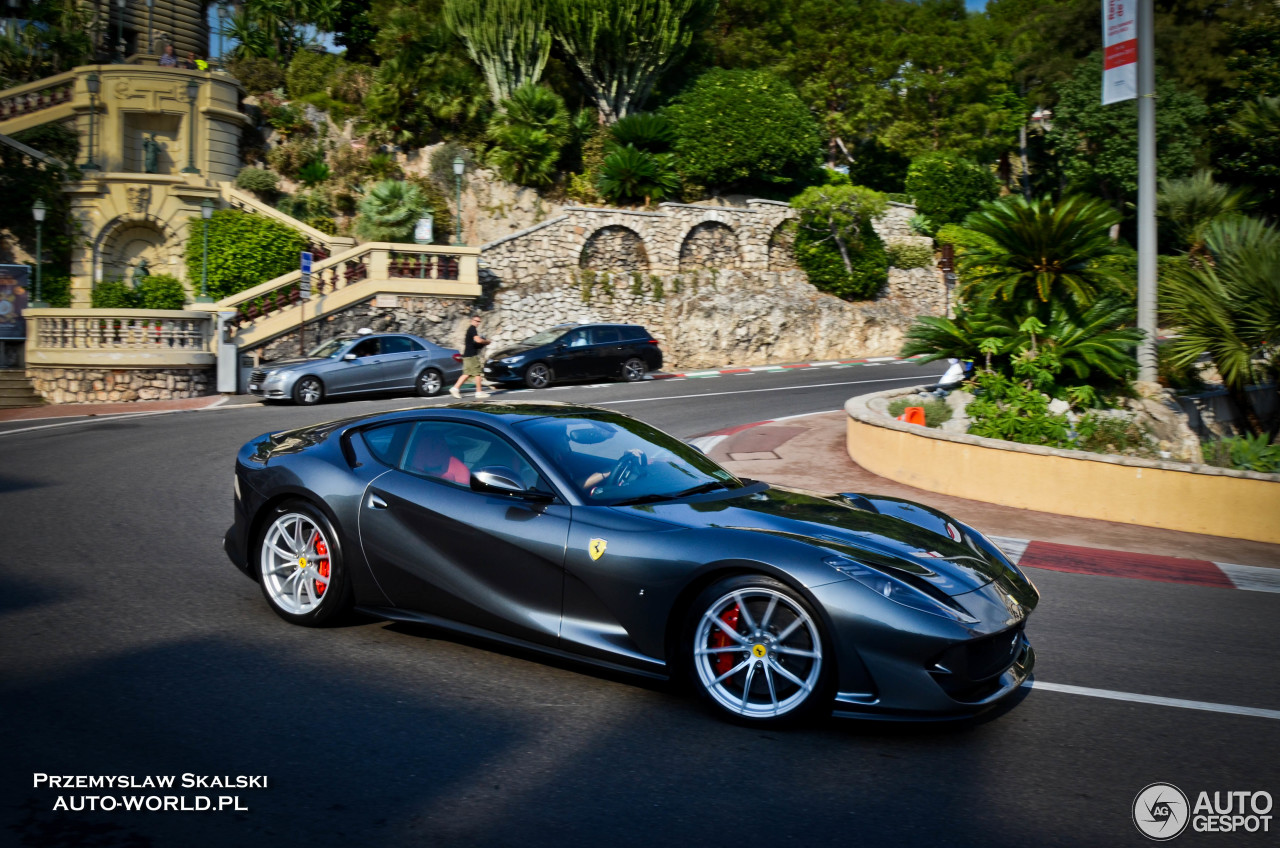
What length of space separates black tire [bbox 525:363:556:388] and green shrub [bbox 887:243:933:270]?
18513 mm

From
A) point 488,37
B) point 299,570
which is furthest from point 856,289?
point 299,570

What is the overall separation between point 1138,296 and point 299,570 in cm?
1167

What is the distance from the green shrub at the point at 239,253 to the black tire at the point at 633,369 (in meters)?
12.7

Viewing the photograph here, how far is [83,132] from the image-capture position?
114 ft

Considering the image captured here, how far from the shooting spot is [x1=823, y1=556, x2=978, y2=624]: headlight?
422 cm

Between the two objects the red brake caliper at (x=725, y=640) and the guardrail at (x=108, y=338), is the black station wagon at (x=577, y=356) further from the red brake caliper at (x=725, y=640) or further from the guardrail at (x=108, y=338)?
the red brake caliper at (x=725, y=640)

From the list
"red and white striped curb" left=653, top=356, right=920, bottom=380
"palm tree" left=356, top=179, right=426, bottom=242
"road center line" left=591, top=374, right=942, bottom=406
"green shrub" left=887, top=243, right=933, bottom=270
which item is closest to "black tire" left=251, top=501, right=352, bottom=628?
"road center line" left=591, top=374, right=942, bottom=406

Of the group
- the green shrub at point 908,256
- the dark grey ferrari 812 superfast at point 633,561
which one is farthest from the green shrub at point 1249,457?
the green shrub at point 908,256

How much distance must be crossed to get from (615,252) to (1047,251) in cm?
2340

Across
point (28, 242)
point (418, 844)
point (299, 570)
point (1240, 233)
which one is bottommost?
point (418, 844)

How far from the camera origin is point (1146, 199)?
13141 millimetres

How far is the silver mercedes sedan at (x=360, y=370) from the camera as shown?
843 inches

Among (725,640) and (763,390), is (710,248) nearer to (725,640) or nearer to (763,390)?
(763,390)

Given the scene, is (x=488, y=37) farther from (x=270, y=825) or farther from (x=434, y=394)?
(x=270, y=825)
